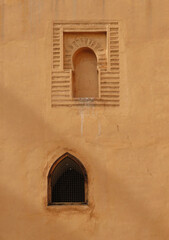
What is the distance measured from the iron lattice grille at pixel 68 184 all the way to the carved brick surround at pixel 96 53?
129 centimetres

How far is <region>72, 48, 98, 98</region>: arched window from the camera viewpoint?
7.55 meters

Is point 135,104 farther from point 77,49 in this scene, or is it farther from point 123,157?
point 77,49

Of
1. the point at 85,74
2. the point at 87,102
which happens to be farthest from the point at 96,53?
the point at 87,102

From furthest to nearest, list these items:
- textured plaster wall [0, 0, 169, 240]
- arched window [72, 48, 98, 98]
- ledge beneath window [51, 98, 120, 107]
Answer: arched window [72, 48, 98, 98] → ledge beneath window [51, 98, 120, 107] → textured plaster wall [0, 0, 169, 240]

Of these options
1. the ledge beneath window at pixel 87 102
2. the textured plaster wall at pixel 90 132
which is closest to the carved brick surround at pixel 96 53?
the ledge beneath window at pixel 87 102

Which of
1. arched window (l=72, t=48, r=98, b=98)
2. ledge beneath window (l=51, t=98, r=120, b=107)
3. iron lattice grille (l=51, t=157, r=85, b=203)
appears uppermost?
arched window (l=72, t=48, r=98, b=98)

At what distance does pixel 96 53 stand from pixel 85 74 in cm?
51

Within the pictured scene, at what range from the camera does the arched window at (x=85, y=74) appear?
24.8 feet

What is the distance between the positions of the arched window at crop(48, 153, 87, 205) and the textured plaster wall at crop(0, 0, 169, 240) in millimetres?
156

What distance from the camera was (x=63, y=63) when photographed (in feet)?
24.2

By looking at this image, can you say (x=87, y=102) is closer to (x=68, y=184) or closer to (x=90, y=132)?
(x=90, y=132)

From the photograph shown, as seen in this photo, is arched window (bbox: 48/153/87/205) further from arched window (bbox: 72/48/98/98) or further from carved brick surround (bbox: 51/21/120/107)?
arched window (bbox: 72/48/98/98)

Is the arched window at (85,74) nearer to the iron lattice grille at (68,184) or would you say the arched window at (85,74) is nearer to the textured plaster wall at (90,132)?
the textured plaster wall at (90,132)

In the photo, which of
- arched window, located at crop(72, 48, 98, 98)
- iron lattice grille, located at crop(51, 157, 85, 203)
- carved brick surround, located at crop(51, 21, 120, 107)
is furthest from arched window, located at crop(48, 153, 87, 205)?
arched window, located at crop(72, 48, 98, 98)
